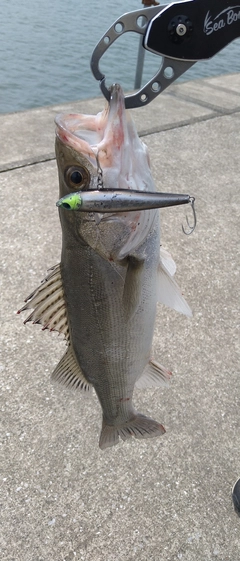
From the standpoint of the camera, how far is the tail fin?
190 centimetres

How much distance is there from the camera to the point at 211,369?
3078 millimetres

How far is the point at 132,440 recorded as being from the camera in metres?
2.67

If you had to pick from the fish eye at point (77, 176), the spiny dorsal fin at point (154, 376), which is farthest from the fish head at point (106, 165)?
the spiny dorsal fin at point (154, 376)

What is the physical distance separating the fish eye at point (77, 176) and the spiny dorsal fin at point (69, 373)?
→ 0.62 m

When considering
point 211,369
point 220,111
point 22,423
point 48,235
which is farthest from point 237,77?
point 22,423

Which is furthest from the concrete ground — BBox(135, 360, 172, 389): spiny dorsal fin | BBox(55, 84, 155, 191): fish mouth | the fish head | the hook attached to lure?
the hook attached to lure

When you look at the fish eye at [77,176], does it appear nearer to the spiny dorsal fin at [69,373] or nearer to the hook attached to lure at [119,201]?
the hook attached to lure at [119,201]

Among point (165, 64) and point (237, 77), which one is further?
point (237, 77)

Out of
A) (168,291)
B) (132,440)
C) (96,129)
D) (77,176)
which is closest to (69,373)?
(168,291)

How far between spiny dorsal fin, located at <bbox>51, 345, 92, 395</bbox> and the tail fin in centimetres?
26

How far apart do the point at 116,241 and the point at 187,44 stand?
A: 553 mm

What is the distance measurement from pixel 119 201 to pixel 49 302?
2.10 feet

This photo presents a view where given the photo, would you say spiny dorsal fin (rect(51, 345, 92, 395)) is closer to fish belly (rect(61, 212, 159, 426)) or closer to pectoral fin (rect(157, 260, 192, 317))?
fish belly (rect(61, 212, 159, 426))

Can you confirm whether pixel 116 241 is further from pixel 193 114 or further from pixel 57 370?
pixel 193 114
